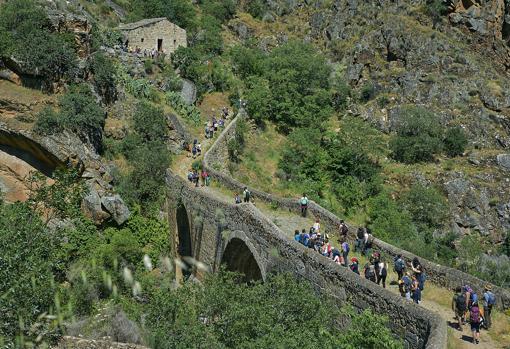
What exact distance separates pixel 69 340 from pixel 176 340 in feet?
9.47

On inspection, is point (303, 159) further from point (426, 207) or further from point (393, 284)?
point (393, 284)

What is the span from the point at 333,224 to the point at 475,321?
30.6ft

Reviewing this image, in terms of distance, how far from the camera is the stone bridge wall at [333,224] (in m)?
16.8

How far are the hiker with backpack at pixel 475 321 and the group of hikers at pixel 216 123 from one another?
2803 cm

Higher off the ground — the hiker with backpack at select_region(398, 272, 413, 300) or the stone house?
the hiker with backpack at select_region(398, 272, 413, 300)

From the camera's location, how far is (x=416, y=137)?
147 feet

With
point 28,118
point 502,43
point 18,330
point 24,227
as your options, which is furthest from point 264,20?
point 18,330

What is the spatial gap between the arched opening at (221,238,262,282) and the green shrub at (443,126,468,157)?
89.8 feet

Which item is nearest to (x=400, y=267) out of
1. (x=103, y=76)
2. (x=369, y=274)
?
(x=369, y=274)

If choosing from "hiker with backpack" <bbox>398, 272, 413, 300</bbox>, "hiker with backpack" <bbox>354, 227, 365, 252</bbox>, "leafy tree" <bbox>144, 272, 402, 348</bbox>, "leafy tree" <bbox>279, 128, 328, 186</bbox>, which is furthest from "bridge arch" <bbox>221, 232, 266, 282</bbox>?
"leafy tree" <bbox>279, 128, 328, 186</bbox>

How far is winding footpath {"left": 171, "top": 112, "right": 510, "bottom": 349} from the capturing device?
46.6ft

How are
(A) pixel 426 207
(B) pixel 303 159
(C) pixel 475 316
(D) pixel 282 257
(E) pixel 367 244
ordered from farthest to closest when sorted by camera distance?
1. (B) pixel 303 159
2. (A) pixel 426 207
3. (E) pixel 367 244
4. (D) pixel 282 257
5. (C) pixel 475 316

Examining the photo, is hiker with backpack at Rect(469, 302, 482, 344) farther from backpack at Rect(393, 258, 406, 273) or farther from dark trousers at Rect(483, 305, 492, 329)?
backpack at Rect(393, 258, 406, 273)

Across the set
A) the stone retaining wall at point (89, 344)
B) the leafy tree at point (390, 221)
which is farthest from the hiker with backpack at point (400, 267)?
the leafy tree at point (390, 221)
